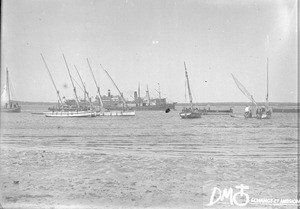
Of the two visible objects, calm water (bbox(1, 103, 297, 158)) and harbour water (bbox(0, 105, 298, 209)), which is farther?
calm water (bbox(1, 103, 297, 158))

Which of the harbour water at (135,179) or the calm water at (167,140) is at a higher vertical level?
the harbour water at (135,179)

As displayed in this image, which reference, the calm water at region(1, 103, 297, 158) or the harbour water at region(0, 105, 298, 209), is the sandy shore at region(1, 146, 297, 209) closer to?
the harbour water at region(0, 105, 298, 209)

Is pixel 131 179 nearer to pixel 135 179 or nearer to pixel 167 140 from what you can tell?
pixel 135 179

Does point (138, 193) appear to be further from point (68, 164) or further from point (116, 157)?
point (116, 157)

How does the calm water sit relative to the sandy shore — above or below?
below

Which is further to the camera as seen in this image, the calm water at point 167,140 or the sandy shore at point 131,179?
the calm water at point 167,140

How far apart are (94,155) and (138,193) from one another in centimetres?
853

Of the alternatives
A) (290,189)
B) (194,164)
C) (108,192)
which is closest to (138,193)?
(108,192)

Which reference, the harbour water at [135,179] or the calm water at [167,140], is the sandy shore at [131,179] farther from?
the calm water at [167,140]

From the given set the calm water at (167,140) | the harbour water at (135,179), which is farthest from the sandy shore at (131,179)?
the calm water at (167,140)

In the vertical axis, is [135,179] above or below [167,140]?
above

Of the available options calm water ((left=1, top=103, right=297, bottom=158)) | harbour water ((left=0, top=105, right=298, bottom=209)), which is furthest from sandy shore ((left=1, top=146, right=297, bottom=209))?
calm water ((left=1, top=103, right=297, bottom=158))

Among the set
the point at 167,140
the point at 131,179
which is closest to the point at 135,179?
the point at 131,179

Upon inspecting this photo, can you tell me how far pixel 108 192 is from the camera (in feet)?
33.9
